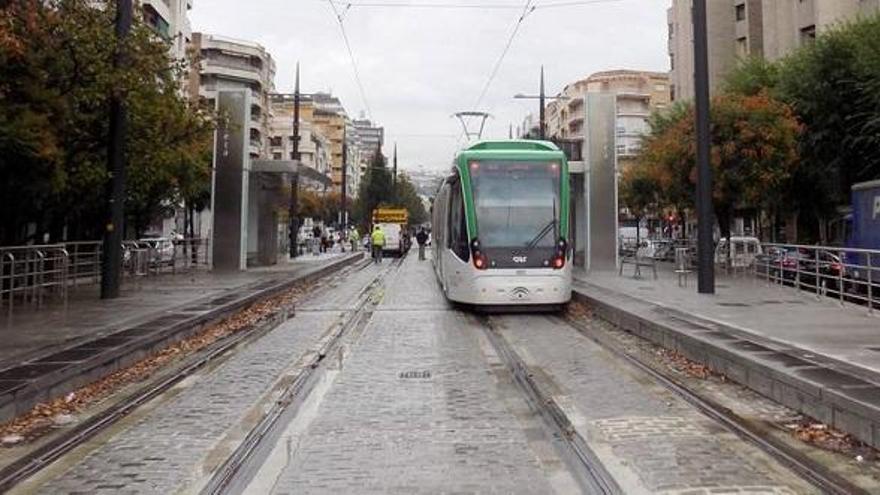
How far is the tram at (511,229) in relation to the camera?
16672 mm

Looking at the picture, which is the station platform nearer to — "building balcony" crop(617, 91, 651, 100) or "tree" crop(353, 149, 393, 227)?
"tree" crop(353, 149, 393, 227)

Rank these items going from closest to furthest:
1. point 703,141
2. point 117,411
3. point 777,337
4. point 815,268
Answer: point 117,411 → point 777,337 → point 703,141 → point 815,268

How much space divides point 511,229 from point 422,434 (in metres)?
10.1

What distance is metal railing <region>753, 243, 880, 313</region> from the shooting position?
17734 millimetres

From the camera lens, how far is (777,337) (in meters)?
11.2

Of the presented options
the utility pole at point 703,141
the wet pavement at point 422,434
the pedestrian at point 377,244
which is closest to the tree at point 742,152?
the utility pole at point 703,141

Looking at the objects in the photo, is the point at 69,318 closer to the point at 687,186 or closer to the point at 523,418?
the point at 523,418

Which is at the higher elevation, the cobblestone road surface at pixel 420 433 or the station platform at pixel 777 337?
the station platform at pixel 777 337

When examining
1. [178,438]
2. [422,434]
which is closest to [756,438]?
[422,434]

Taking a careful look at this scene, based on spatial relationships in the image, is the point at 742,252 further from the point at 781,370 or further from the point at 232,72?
the point at 232,72

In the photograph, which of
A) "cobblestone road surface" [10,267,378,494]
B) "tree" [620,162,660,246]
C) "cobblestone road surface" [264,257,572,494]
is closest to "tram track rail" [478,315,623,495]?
"cobblestone road surface" [264,257,572,494]

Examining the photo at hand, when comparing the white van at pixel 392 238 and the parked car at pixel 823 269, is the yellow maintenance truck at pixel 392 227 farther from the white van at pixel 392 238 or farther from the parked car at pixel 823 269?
the parked car at pixel 823 269

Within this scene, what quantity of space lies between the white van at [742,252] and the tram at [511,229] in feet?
30.3

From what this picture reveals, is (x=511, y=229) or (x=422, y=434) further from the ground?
(x=511, y=229)
